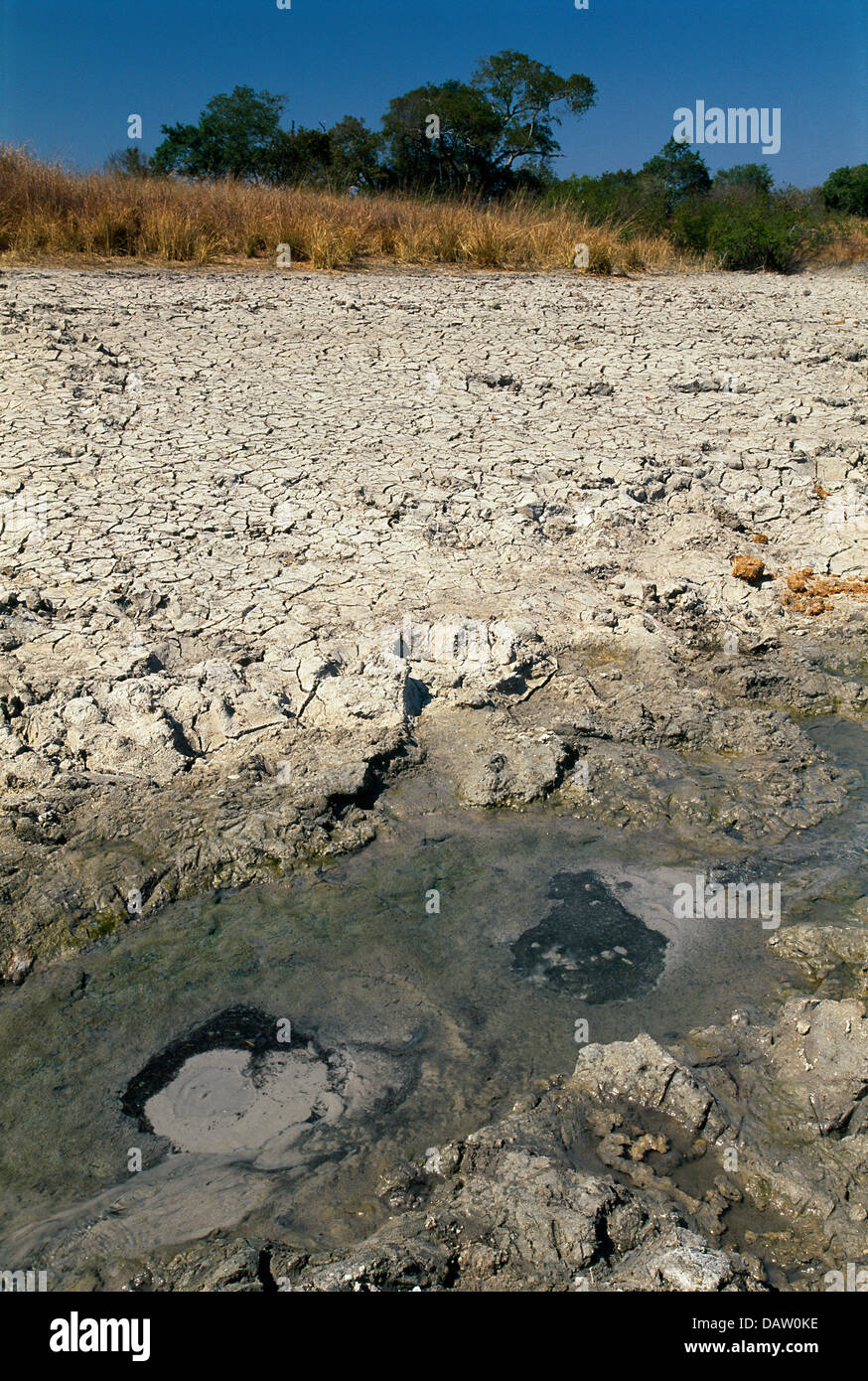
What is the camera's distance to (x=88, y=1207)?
2.27 metres

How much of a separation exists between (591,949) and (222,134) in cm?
1980

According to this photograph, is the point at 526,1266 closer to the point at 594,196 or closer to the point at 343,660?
the point at 343,660

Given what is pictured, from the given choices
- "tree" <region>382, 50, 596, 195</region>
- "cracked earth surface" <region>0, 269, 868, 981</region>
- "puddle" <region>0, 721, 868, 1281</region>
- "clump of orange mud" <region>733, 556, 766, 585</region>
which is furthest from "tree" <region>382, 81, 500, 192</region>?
"puddle" <region>0, 721, 868, 1281</region>

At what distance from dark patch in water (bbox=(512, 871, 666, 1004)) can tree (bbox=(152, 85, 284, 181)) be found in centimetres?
1826

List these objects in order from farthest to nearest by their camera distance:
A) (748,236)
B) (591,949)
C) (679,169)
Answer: (679,169) → (748,236) → (591,949)

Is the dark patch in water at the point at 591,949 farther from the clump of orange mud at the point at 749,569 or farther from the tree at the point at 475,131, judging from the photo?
the tree at the point at 475,131

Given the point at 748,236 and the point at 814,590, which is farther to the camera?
the point at 748,236

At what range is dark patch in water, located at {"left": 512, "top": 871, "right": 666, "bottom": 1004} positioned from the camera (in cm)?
303

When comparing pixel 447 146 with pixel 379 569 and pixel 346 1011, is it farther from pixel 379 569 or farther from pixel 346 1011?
pixel 346 1011

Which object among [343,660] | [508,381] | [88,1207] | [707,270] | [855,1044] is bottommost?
[88,1207]

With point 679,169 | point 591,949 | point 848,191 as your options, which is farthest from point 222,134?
point 591,949

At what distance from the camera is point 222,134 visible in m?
18.5
